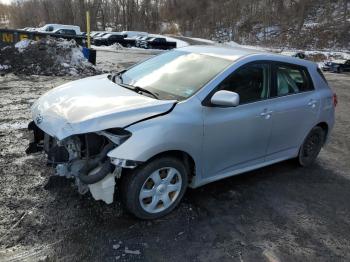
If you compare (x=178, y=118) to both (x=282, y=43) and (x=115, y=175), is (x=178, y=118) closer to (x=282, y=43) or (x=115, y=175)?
(x=115, y=175)

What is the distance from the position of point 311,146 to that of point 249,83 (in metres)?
1.85

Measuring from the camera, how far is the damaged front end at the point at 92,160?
11.5ft

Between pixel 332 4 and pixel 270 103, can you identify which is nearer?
pixel 270 103

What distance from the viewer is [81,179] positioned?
354cm

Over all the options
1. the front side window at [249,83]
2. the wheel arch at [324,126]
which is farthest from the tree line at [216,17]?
the front side window at [249,83]

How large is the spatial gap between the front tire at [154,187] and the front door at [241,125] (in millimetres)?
392

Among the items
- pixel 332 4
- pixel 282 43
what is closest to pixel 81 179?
pixel 282 43

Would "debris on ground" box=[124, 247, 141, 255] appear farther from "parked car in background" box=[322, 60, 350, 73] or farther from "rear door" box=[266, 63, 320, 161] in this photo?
"parked car in background" box=[322, 60, 350, 73]

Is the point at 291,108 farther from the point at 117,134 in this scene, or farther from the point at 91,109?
the point at 91,109

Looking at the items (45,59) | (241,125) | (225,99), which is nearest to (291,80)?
(241,125)

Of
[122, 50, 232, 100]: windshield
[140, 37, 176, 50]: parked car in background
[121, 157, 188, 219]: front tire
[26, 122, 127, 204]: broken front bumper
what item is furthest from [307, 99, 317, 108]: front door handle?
[140, 37, 176, 50]: parked car in background

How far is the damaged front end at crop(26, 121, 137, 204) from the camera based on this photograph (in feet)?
11.5

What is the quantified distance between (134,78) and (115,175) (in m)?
1.60

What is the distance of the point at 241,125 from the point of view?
14.2 ft
